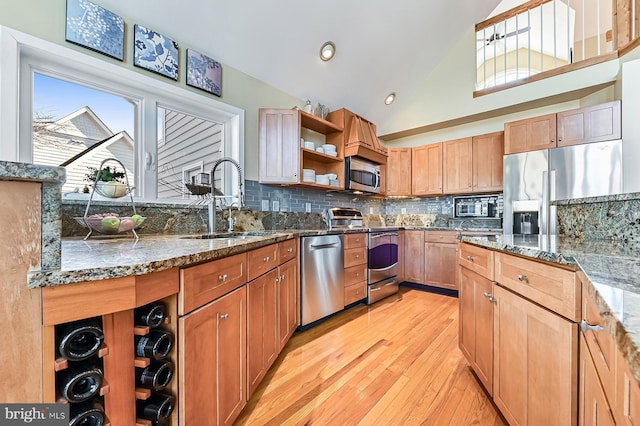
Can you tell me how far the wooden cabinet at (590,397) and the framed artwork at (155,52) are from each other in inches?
110

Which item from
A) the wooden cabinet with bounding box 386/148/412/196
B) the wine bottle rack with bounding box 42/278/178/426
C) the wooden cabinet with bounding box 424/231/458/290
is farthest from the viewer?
the wooden cabinet with bounding box 386/148/412/196

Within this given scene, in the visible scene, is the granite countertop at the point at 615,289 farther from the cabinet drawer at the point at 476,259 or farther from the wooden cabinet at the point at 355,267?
the wooden cabinet at the point at 355,267

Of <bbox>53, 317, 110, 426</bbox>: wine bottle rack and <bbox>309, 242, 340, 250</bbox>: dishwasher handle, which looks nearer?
<bbox>53, 317, 110, 426</bbox>: wine bottle rack

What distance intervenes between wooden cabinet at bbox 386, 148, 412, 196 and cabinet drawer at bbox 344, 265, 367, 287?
166 centimetres

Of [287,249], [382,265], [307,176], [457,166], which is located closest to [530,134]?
[457,166]

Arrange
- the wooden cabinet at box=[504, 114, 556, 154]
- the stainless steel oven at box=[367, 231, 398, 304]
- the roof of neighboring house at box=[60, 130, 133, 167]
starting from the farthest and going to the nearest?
the stainless steel oven at box=[367, 231, 398, 304] < the wooden cabinet at box=[504, 114, 556, 154] < the roof of neighboring house at box=[60, 130, 133, 167]

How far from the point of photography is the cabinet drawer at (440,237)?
3644 millimetres

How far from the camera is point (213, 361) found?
107 centimetres

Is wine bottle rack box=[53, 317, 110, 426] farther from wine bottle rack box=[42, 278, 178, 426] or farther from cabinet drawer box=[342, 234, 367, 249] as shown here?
cabinet drawer box=[342, 234, 367, 249]

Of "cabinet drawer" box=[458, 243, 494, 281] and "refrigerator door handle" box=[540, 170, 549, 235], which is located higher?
"refrigerator door handle" box=[540, 170, 549, 235]

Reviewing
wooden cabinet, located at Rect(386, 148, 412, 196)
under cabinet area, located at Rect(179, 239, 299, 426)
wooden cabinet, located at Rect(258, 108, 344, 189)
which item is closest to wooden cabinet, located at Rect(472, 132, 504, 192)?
wooden cabinet, located at Rect(386, 148, 412, 196)

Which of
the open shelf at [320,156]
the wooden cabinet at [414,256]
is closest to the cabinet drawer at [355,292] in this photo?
the wooden cabinet at [414,256]

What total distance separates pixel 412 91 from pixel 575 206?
3.34 meters

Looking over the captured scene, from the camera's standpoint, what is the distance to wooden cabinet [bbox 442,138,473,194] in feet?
12.3
